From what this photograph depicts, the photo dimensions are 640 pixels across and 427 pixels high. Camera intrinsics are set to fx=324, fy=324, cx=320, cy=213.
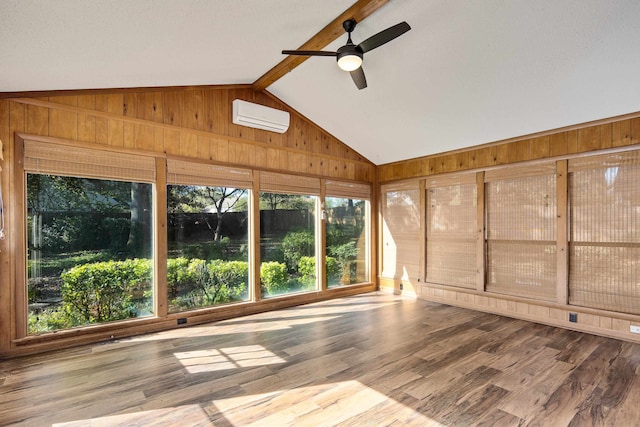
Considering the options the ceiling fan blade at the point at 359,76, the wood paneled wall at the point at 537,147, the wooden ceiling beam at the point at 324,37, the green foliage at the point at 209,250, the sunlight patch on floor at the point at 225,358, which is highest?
the wooden ceiling beam at the point at 324,37

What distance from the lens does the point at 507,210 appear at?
185 inches

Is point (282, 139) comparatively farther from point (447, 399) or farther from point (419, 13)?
point (447, 399)

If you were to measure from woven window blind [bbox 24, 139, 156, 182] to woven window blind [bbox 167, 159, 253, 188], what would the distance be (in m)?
0.24

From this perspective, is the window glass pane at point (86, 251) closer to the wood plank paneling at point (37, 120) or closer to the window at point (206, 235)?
the window at point (206, 235)

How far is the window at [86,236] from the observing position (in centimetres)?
331

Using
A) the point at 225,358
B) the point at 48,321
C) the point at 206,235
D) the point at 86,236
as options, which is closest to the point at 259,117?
the point at 206,235

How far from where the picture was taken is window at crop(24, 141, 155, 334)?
10.9 feet

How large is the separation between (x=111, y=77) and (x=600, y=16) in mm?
4397

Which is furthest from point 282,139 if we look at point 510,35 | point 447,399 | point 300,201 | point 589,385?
point 589,385

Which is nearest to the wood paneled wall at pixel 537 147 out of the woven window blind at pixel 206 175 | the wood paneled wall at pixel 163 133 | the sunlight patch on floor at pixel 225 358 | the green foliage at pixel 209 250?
the wood paneled wall at pixel 163 133

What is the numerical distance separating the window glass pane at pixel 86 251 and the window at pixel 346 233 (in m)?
2.92

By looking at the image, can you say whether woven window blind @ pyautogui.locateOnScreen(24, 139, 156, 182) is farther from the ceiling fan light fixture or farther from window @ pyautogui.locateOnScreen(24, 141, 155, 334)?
the ceiling fan light fixture

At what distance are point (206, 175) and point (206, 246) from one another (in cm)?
96

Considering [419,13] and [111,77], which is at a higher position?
[419,13]
